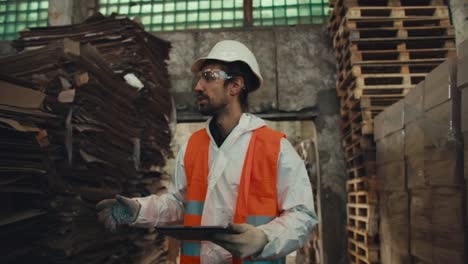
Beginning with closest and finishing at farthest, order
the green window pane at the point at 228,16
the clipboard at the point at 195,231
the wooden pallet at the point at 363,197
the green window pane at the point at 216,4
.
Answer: the clipboard at the point at 195,231, the wooden pallet at the point at 363,197, the green window pane at the point at 228,16, the green window pane at the point at 216,4

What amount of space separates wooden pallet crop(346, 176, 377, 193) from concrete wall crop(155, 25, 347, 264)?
26cm

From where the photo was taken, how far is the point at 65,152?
374 cm

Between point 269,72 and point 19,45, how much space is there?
12.9 feet

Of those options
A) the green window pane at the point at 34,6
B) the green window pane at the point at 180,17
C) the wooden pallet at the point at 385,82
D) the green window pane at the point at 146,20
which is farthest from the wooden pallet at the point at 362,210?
the green window pane at the point at 34,6

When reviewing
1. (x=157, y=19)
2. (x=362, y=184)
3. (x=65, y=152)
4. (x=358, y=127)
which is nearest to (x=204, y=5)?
(x=157, y=19)

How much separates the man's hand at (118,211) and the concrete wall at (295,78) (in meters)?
4.08

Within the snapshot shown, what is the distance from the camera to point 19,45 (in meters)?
5.61

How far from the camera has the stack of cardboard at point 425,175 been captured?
9.30ft

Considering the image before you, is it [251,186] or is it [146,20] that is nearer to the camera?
[251,186]

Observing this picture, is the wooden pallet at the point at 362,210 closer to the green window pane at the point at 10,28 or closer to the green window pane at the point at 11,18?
the green window pane at the point at 10,28

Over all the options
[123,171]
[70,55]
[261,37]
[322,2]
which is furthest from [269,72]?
[70,55]

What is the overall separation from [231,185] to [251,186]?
13 cm

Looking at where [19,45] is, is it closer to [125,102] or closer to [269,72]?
[125,102]

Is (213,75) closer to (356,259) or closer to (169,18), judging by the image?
(356,259)
